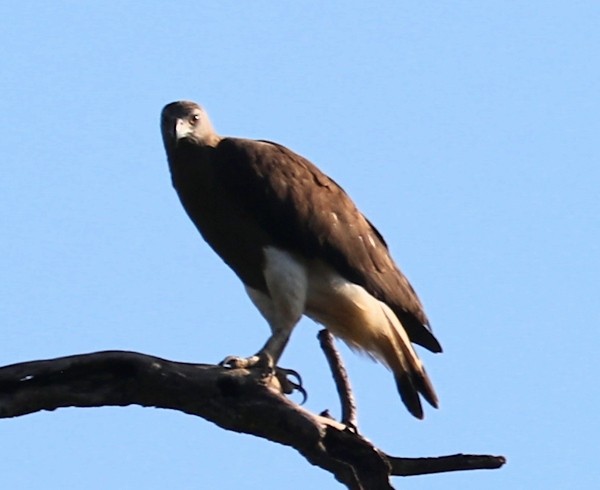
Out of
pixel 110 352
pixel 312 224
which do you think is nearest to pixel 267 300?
pixel 312 224

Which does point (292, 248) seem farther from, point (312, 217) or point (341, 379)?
point (341, 379)

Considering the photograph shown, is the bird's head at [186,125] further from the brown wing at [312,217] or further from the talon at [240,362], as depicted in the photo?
the talon at [240,362]

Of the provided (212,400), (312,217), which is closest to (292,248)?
(312,217)

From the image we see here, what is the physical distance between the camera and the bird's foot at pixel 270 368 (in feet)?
21.8

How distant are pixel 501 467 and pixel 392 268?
2.54 meters

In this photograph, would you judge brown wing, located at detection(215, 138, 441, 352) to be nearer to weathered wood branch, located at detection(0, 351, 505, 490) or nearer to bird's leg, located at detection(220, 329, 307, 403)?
bird's leg, located at detection(220, 329, 307, 403)

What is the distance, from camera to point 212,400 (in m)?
5.74

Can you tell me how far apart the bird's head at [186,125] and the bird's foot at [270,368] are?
1.39 metres

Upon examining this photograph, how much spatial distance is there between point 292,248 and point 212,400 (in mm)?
1740

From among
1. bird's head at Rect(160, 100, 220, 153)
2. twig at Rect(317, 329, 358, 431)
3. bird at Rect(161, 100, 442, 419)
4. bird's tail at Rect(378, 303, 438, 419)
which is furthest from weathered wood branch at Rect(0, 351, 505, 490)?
bird's head at Rect(160, 100, 220, 153)

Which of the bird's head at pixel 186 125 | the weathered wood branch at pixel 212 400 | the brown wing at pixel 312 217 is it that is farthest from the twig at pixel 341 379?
the bird's head at pixel 186 125

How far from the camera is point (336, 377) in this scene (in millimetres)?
6191

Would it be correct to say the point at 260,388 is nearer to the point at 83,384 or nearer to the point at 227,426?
the point at 227,426

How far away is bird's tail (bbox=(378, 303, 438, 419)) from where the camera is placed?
23.8 feet
